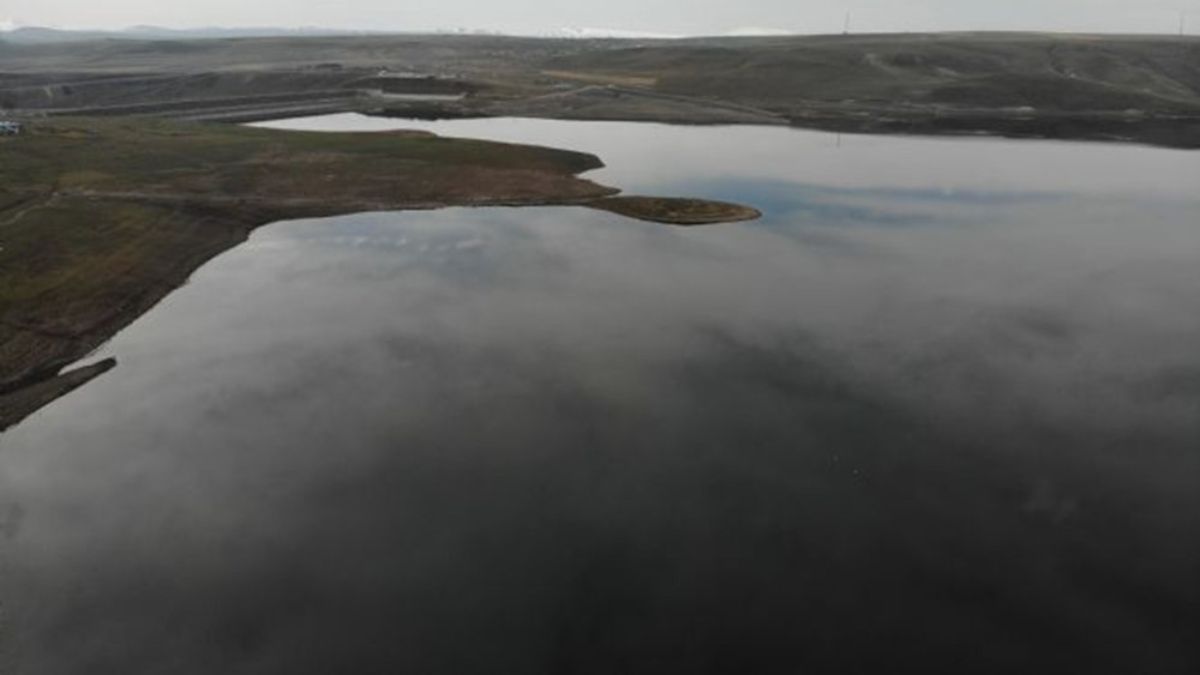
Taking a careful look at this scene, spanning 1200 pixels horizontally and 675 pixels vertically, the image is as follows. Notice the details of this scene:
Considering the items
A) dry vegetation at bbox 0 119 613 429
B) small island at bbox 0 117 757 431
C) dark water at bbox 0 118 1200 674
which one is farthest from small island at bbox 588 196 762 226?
dark water at bbox 0 118 1200 674

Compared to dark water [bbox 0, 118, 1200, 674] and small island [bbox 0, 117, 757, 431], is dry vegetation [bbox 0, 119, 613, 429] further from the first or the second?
dark water [bbox 0, 118, 1200, 674]

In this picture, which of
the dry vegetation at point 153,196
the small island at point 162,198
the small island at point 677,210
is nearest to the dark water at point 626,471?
the dry vegetation at point 153,196

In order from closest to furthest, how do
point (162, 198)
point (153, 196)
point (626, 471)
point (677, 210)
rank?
1. point (626, 471)
2. point (162, 198)
3. point (153, 196)
4. point (677, 210)

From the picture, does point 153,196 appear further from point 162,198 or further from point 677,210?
point 677,210

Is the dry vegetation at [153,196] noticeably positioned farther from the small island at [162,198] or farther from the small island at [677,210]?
the small island at [677,210]

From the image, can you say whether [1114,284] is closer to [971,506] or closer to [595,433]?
[971,506]

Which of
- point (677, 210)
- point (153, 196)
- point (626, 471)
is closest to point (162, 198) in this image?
point (153, 196)
